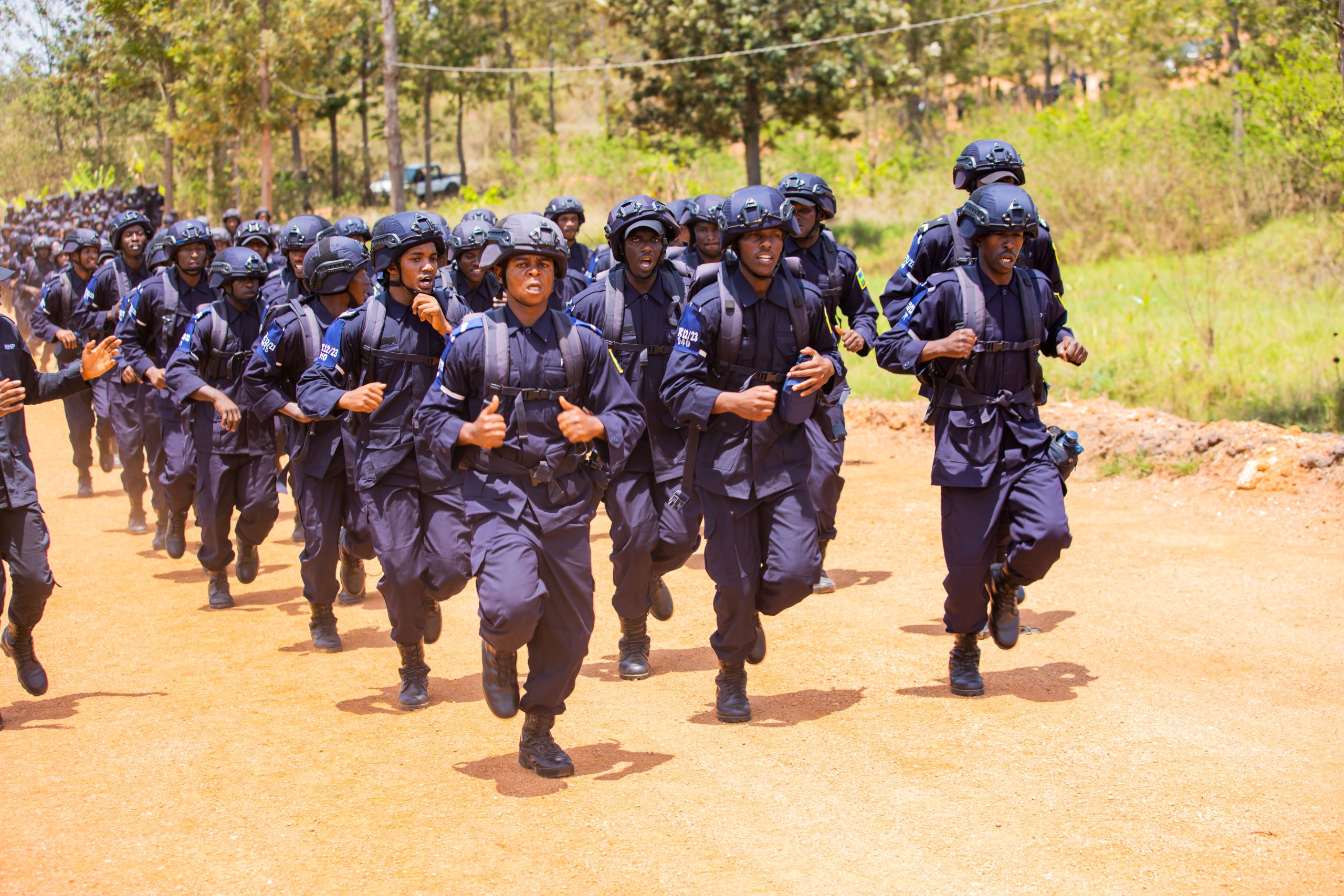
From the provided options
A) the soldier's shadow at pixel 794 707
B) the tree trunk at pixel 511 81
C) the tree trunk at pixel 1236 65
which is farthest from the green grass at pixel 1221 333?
the tree trunk at pixel 511 81

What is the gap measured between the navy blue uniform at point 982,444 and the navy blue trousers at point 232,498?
459 cm

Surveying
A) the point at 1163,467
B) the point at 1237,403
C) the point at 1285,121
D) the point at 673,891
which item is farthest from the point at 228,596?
the point at 1285,121

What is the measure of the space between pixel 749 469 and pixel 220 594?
497cm

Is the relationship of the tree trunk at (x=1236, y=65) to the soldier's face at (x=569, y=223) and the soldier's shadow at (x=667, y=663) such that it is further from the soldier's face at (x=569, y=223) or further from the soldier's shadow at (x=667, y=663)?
the soldier's shadow at (x=667, y=663)

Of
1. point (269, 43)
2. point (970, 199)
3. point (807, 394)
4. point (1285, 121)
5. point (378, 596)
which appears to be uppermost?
point (269, 43)

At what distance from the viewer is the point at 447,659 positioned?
316 inches

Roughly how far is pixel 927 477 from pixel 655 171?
877 inches

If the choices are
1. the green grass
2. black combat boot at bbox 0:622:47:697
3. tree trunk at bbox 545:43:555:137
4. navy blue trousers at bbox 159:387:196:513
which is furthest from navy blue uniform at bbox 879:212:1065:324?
tree trunk at bbox 545:43:555:137

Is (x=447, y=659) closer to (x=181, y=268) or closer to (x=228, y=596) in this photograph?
(x=228, y=596)

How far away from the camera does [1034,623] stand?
8188 millimetres

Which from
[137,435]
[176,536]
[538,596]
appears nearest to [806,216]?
[538,596]

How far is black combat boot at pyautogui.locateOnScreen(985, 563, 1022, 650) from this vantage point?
22.3 ft

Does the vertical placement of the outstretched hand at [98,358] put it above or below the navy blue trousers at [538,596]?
above

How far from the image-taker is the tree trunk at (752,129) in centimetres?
2884
